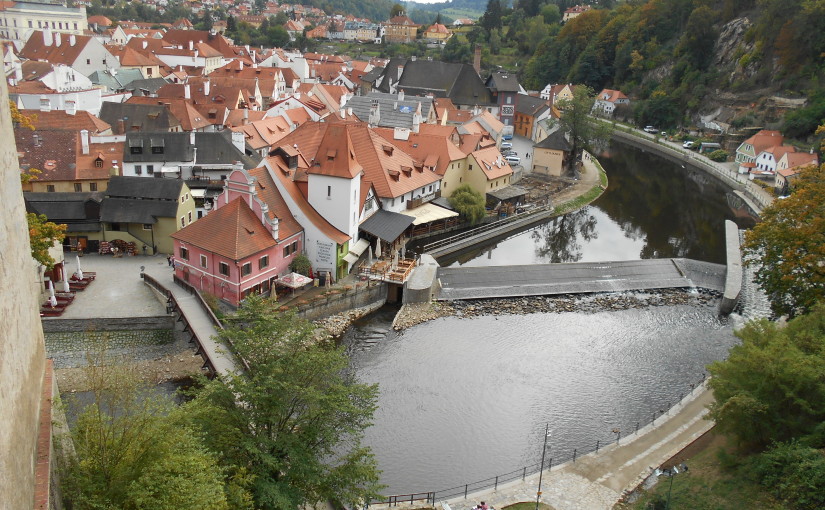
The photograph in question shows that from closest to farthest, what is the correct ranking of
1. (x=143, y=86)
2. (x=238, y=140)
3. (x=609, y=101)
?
1. (x=238, y=140)
2. (x=143, y=86)
3. (x=609, y=101)

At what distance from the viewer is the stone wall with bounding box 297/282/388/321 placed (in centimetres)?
2962

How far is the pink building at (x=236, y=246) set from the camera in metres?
28.2

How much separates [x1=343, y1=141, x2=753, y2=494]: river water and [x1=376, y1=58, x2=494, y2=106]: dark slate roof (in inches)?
1602

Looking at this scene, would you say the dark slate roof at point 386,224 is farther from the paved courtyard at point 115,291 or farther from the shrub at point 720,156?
the shrub at point 720,156

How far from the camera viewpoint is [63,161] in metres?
34.8

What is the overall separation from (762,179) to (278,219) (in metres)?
50.3

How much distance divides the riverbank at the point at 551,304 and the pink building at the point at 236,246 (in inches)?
261

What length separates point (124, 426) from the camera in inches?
486

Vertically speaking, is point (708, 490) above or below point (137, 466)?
below

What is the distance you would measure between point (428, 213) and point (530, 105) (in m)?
40.9

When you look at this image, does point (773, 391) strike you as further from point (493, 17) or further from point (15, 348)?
point (493, 17)

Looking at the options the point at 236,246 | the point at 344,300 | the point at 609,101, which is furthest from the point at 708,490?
the point at 609,101

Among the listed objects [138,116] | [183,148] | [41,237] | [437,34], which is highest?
[437,34]

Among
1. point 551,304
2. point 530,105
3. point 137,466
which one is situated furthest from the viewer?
point 530,105
